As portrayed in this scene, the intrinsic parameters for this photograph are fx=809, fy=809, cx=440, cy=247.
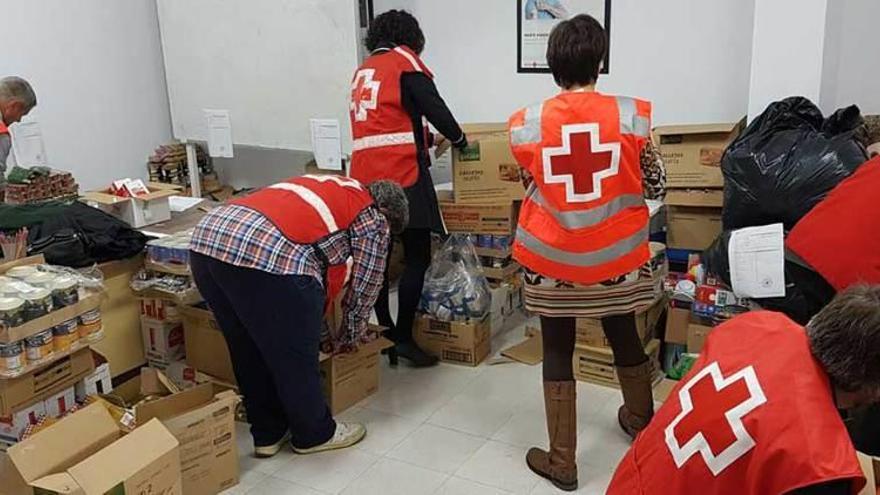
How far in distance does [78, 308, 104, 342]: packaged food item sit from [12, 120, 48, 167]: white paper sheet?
2.05 metres

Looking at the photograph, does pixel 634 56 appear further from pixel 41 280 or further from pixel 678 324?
pixel 41 280

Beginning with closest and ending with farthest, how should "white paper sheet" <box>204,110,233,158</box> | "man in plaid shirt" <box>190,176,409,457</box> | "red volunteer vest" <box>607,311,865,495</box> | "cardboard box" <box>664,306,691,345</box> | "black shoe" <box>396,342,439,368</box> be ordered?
"red volunteer vest" <box>607,311,865,495</box> < "man in plaid shirt" <box>190,176,409,457</box> < "cardboard box" <box>664,306,691,345</box> < "black shoe" <box>396,342,439,368</box> < "white paper sheet" <box>204,110,233,158</box>

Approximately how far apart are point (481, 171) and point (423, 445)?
1.47m

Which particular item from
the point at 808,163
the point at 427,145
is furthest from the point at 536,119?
the point at 427,145

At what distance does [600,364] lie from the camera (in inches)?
134

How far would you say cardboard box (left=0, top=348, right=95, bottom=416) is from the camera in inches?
102

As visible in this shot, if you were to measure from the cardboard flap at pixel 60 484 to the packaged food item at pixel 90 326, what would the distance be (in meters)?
0.64

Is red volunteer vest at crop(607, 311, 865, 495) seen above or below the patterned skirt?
above

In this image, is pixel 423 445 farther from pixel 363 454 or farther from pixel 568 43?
pixel 568 43

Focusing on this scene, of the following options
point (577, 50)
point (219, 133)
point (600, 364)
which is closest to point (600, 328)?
point (600, 364)

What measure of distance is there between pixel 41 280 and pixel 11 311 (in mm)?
245

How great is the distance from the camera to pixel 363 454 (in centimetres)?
294

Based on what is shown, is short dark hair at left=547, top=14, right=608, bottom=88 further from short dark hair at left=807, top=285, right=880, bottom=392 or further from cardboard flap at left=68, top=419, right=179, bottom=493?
cardboard flap at left=68, top=419, right=179, bottom=493

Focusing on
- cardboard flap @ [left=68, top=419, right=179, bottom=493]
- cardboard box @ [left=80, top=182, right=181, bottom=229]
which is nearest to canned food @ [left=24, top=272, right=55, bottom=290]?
cardboard flap @ [left=68, top=419, right=179, bottom=493]
